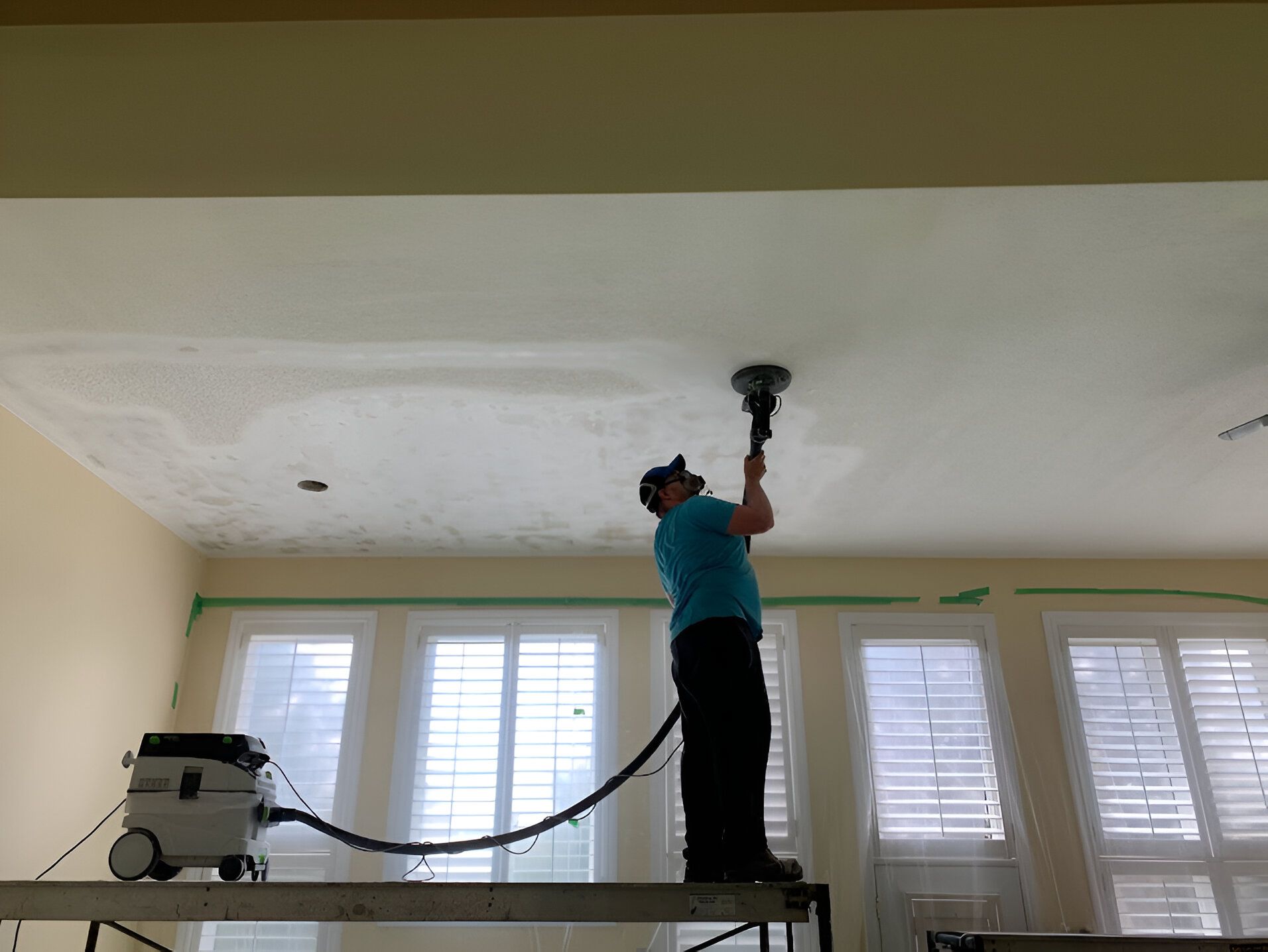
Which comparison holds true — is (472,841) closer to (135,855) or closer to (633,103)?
(135,855)

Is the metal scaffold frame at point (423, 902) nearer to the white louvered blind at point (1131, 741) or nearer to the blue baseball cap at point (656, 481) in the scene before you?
the blue baseball cap at point (656, 481)

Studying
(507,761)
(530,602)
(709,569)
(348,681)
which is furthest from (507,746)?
(709,569)

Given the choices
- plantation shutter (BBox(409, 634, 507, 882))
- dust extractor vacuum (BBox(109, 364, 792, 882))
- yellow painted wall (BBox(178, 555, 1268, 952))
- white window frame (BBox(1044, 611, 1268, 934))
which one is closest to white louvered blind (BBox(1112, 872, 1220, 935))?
white window frame (BBox(1044, 611, 1268, 934))

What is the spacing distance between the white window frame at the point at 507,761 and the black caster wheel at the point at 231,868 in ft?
4.67

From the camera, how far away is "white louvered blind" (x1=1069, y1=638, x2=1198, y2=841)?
398 cm

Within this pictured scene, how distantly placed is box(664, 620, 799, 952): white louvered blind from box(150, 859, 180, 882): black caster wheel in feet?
6.18

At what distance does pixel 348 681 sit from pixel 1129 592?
11.9 feet

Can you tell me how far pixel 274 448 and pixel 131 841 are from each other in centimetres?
133

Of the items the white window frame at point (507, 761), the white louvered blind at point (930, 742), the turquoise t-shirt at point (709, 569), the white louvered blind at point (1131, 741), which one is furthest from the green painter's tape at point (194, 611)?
the white louvered blind at point (1131, 741)

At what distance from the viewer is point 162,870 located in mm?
2514

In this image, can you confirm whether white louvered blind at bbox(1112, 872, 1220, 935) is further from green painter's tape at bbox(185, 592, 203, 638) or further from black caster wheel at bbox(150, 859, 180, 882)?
green painter's tape at bbox(185, 592, 203, 638)

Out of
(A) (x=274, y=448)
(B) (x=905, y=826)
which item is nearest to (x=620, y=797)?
(B) (x=905, y=826)

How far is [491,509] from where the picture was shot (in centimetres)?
385

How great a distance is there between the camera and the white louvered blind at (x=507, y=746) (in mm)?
3918
